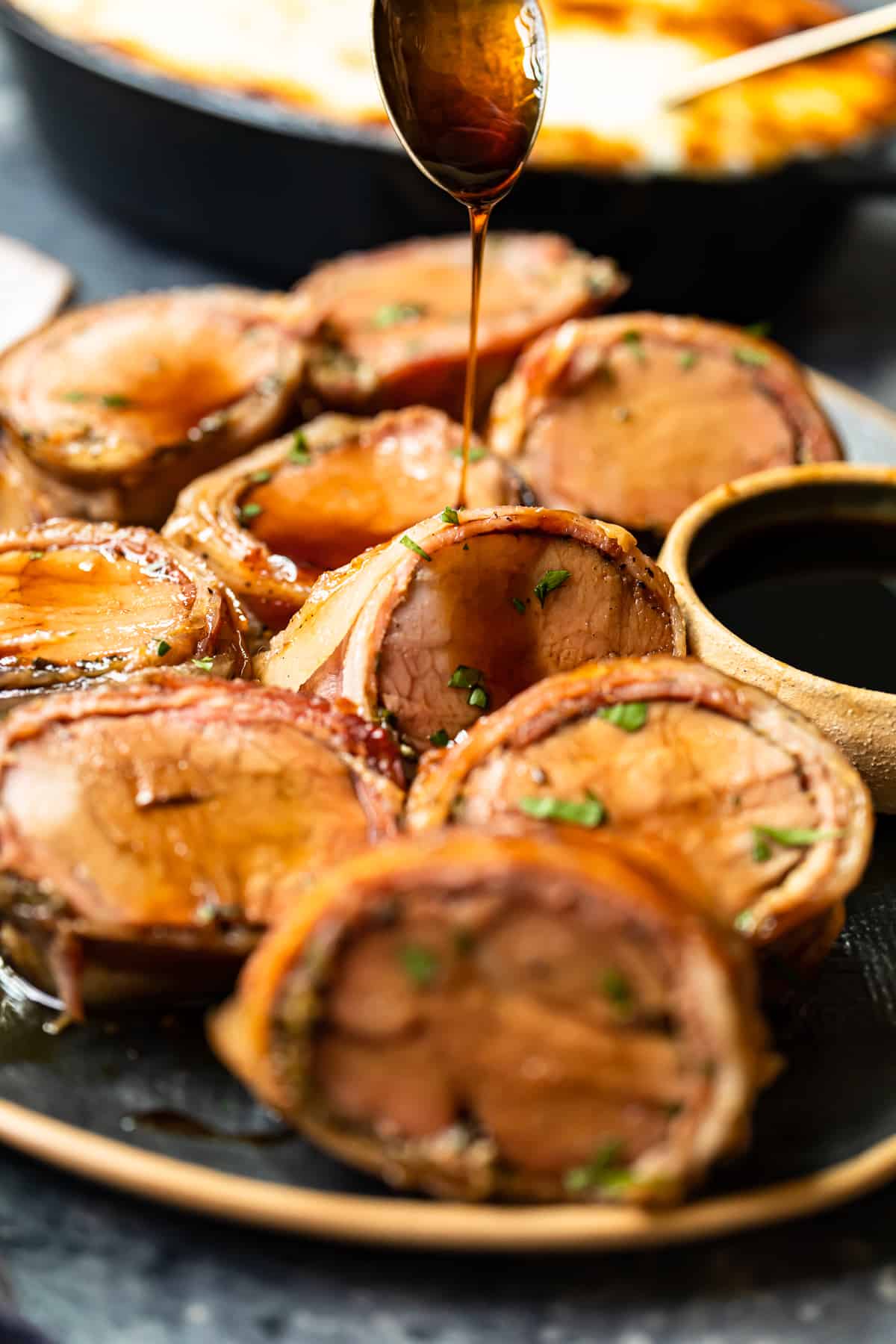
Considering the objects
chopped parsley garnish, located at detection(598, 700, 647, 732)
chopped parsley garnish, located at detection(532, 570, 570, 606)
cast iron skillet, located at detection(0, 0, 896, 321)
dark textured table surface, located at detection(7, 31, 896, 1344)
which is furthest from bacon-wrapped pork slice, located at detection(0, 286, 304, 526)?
dark textured table surface, located at detection(7, 31, 896, 1344)

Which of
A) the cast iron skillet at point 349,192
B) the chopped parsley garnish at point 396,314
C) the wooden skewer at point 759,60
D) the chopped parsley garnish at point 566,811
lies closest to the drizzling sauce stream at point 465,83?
the chopped parsley garnish at point 396,314

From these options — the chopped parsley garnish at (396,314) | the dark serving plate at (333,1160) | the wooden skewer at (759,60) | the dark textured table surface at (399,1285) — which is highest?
the wooden skewer at (759,60)

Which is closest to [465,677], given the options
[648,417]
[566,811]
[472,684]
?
[472,684]

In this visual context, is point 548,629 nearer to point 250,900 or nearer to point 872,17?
point 250,900

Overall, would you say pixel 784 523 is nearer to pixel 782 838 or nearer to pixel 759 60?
pixel 782 838

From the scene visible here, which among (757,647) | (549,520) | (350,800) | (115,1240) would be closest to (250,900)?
(350,800)

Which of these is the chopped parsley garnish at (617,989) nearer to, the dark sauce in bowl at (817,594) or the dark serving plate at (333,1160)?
the dark serving plate at (333,1160)
